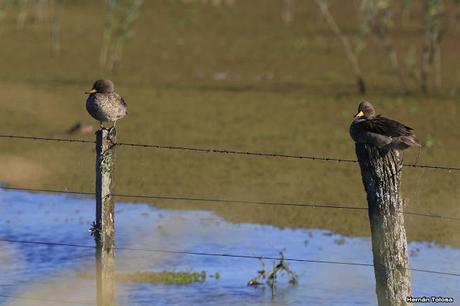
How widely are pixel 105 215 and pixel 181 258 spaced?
4.70m

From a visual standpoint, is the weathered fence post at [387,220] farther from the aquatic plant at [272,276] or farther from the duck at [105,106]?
the duck at [105,106]

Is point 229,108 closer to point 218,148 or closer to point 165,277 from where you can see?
point 218,148

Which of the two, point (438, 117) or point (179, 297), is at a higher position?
point (438, 117)

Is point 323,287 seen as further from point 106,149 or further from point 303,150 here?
point 303,150

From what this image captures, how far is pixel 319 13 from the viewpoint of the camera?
139 feet

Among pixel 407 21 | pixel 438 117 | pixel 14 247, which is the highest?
pixel 407 21

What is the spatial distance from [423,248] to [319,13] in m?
26.8

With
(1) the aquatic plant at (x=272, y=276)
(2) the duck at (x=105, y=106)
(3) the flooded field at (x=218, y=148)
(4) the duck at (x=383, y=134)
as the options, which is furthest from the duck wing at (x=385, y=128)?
(2) the duck at (x=105, y=106)

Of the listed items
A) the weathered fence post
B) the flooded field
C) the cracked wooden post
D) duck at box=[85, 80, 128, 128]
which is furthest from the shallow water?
the weathered fence post

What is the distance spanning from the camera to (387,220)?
10.3 meters

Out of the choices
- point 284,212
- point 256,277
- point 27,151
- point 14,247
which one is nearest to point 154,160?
point 27,151

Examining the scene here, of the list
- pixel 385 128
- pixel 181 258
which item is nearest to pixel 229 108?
pixel 181 258

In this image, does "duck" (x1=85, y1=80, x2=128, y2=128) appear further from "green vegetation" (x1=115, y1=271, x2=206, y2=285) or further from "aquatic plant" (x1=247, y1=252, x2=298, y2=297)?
"aquatic plant" (x1=247, y1=252, x2=298, y2=297)

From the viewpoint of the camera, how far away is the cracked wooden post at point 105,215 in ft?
35.6
